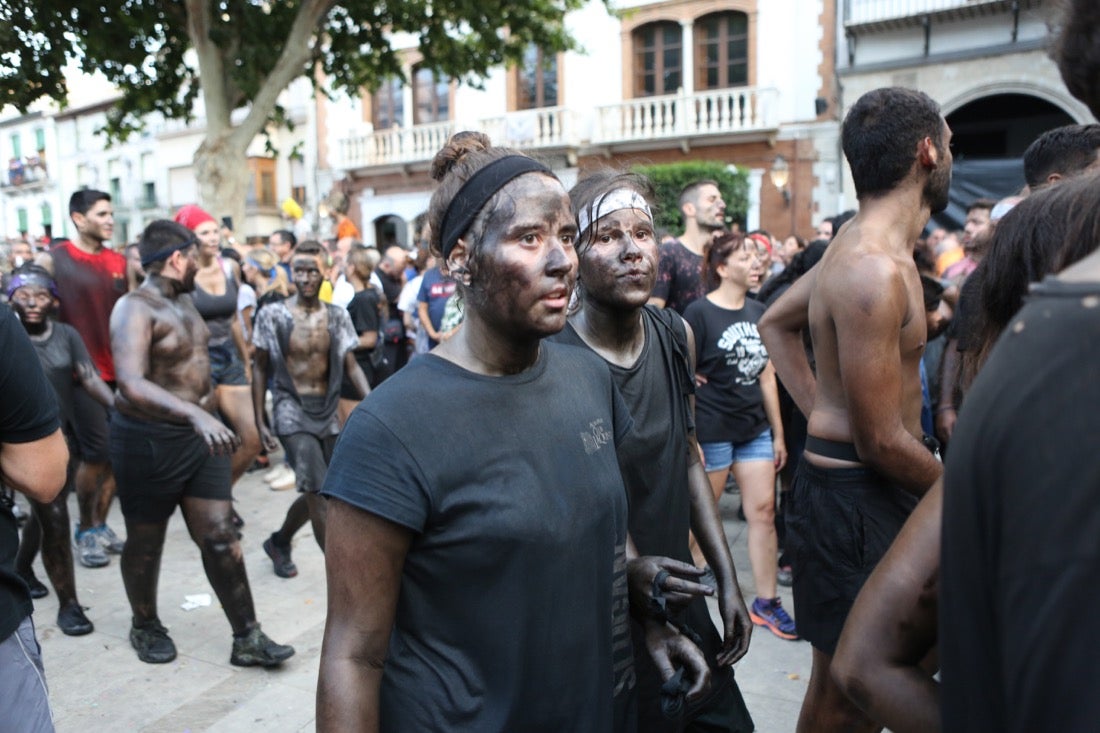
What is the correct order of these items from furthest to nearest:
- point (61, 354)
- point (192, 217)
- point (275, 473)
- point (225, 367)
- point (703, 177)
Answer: point (703, 177)
point (275, 473)
point (225, 367)
point (192, 217)
point (61, 354)

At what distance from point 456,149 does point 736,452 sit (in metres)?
3.18

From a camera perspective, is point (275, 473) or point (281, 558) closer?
point (281, 558)

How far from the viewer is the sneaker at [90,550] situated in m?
5.64

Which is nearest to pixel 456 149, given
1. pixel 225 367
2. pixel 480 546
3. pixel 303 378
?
pixel 480 546

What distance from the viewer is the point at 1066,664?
795 mm

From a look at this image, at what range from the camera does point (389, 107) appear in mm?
25719

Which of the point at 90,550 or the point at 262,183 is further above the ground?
the point at 262,183

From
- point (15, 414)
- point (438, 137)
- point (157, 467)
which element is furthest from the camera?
point (438, 137)

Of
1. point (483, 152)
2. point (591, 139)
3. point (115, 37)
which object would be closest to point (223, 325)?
point (483, 152)

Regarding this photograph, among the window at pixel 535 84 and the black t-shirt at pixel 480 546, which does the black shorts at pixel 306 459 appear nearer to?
the black t-shirt at pixel 480 546

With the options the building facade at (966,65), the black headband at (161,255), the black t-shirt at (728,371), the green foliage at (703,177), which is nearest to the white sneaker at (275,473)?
the black headband at (161,255)

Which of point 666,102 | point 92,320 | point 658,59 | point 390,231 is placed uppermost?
point 658,59

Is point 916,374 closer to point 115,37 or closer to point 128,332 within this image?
point 128,332

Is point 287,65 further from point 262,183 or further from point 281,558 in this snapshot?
point 262,183
